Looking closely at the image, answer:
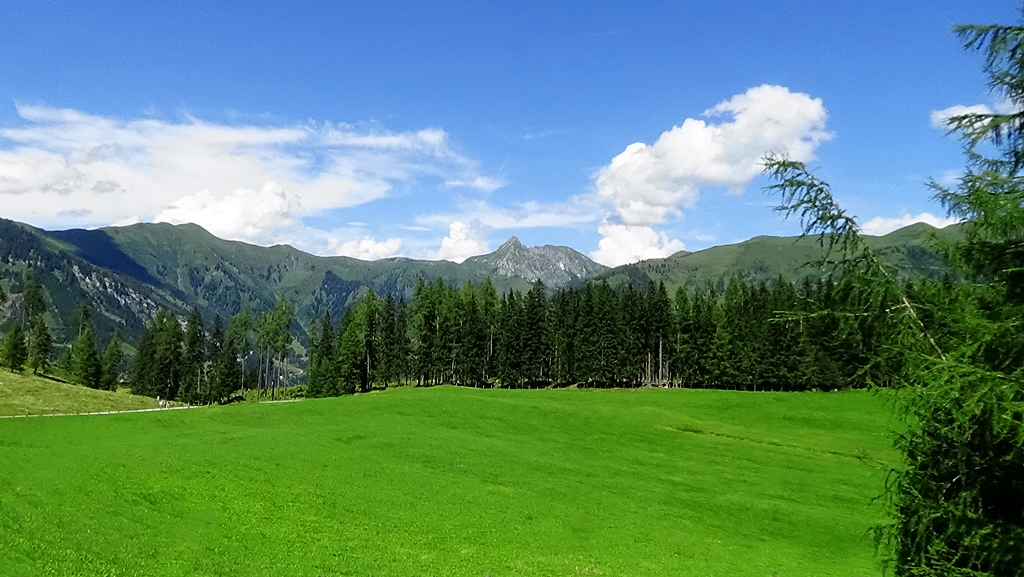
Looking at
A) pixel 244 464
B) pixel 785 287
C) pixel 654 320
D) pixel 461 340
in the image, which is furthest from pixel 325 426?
pixel 785 287

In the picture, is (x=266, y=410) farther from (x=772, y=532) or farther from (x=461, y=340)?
(x=461, y=340)

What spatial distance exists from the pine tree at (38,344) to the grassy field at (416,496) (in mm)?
102348

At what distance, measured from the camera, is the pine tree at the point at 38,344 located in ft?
427

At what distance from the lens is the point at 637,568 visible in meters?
26.1

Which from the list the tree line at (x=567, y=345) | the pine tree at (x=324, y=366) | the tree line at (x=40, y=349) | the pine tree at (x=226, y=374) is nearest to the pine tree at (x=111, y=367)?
the tree line at (x=40, y=349)

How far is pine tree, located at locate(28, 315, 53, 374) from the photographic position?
427 feet

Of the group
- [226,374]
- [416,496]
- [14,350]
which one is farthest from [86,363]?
[416,496]

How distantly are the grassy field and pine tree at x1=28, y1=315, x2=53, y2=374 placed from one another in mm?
102348

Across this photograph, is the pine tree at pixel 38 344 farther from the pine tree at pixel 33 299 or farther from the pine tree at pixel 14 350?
the pine tree at pixel 14 350

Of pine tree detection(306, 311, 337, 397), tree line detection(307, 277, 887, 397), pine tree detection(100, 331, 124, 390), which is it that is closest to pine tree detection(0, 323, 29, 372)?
pine tree detection(100, 331, 124, 390)

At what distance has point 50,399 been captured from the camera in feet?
252

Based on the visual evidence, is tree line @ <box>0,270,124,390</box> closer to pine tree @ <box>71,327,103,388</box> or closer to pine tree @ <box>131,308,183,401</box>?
pine tree @ <box>71,327,103,388</box>

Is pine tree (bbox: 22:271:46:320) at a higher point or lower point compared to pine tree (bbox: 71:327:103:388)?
higher

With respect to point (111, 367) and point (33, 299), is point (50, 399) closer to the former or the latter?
point (33, 299)
